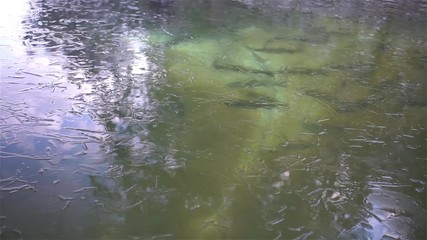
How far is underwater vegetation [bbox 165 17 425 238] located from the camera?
3.06m

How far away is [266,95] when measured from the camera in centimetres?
413

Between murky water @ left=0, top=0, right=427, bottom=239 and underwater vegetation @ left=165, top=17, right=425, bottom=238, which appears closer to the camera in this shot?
murky water @ left=0, top=0, right=427, bottom=239

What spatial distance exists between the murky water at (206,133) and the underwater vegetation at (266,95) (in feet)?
0.06

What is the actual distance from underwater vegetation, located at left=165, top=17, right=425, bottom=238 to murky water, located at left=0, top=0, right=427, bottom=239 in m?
0.02

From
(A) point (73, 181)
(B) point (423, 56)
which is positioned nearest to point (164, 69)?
(A) point (73, 181)

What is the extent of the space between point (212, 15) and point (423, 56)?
3.62 m

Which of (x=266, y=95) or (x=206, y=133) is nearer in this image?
(x=206, y=133)

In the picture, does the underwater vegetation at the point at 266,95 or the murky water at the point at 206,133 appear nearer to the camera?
the murky water at the point at 206,133

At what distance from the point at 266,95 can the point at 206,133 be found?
1.04 m

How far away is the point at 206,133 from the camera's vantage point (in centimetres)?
340

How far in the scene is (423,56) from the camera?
5.62 meters

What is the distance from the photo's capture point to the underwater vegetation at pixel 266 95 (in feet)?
10.1

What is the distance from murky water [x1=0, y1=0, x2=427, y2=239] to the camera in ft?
8.16

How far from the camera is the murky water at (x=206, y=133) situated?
249cm
